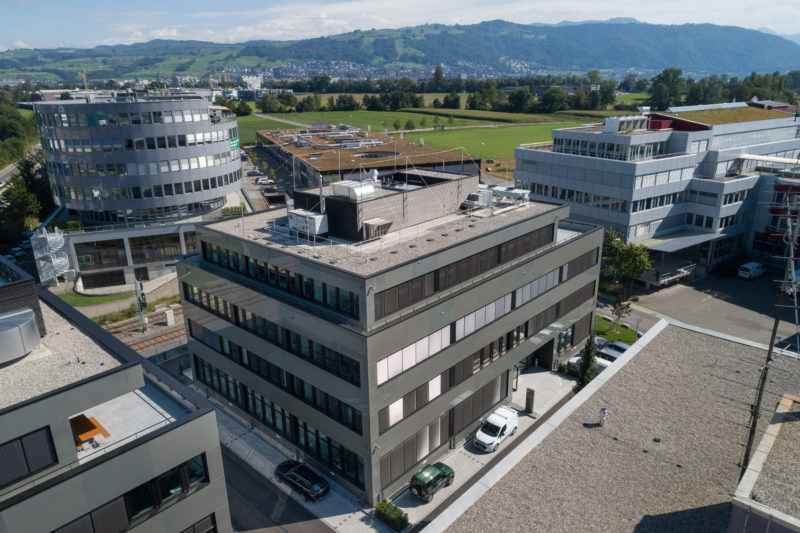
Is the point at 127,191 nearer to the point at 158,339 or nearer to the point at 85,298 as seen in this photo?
the point at 85,298

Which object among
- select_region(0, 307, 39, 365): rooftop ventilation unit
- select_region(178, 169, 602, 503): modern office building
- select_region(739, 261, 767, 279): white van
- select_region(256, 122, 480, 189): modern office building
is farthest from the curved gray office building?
select_region(739, 261, 767, 279): white van

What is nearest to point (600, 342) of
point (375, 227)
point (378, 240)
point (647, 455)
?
point (647, 455)

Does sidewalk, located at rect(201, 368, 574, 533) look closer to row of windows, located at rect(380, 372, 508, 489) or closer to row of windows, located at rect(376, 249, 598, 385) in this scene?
row of windows, located at rect(380, 372, 508, 489)

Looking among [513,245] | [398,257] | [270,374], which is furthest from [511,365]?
[270,374]

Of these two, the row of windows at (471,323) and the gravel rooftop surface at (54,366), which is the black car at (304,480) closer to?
the row of windows at (471,323)

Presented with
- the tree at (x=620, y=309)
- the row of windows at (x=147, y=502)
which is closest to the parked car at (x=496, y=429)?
the row of windows at (x=147, y=502)
